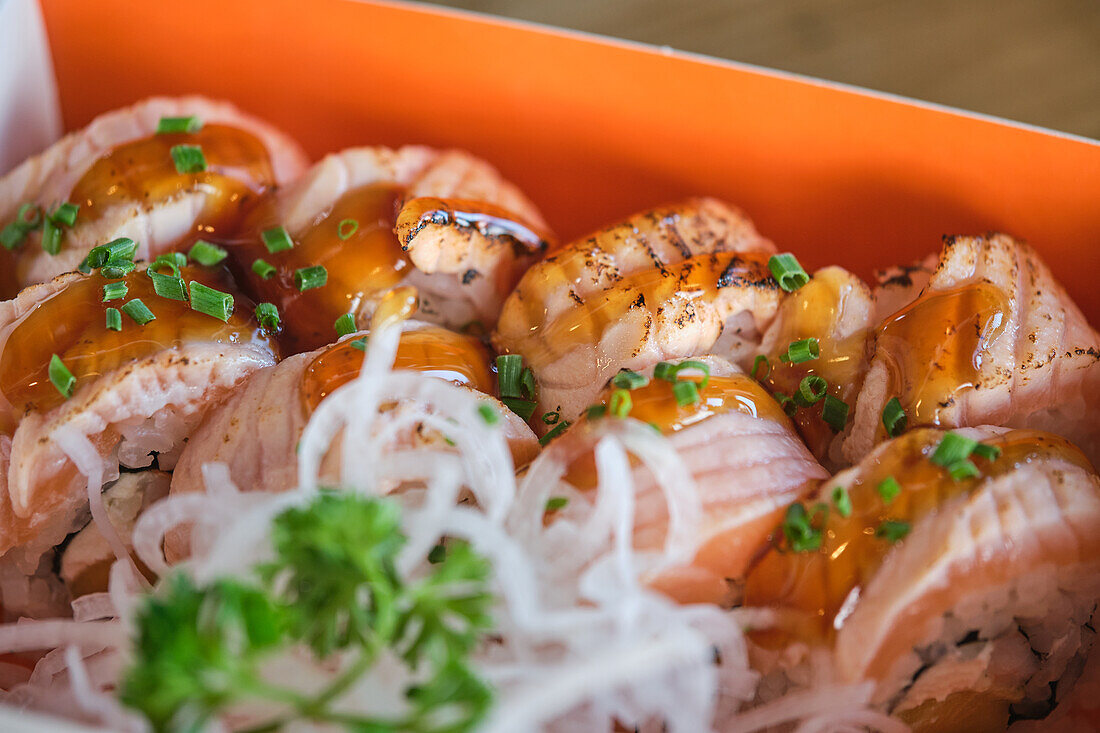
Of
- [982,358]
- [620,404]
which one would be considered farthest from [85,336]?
[982,358]

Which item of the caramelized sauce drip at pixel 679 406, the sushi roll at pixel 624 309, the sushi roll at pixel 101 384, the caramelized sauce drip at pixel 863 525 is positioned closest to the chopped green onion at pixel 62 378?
the sushi roll at pixel 101 384

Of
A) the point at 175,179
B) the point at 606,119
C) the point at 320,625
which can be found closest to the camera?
the point at 320,625

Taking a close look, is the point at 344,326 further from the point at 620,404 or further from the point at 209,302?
the point at 620,404

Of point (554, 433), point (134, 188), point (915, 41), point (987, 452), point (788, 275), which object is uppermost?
point (915, 41)

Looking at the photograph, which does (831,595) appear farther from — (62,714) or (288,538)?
(62,714)

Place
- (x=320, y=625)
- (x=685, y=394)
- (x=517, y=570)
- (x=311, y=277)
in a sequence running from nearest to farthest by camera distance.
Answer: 1. (x=320, y=625)
2. (x=517, y=570)
3. (x=685, y=394)
4. (x=311, y=277)

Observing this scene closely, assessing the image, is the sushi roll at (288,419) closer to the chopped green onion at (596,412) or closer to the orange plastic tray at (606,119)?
the chopped green onion at (596,412)

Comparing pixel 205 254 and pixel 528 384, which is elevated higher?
pixel 205 254

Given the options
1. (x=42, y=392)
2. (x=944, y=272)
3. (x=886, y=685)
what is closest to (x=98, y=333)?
(x=42, y=392)
